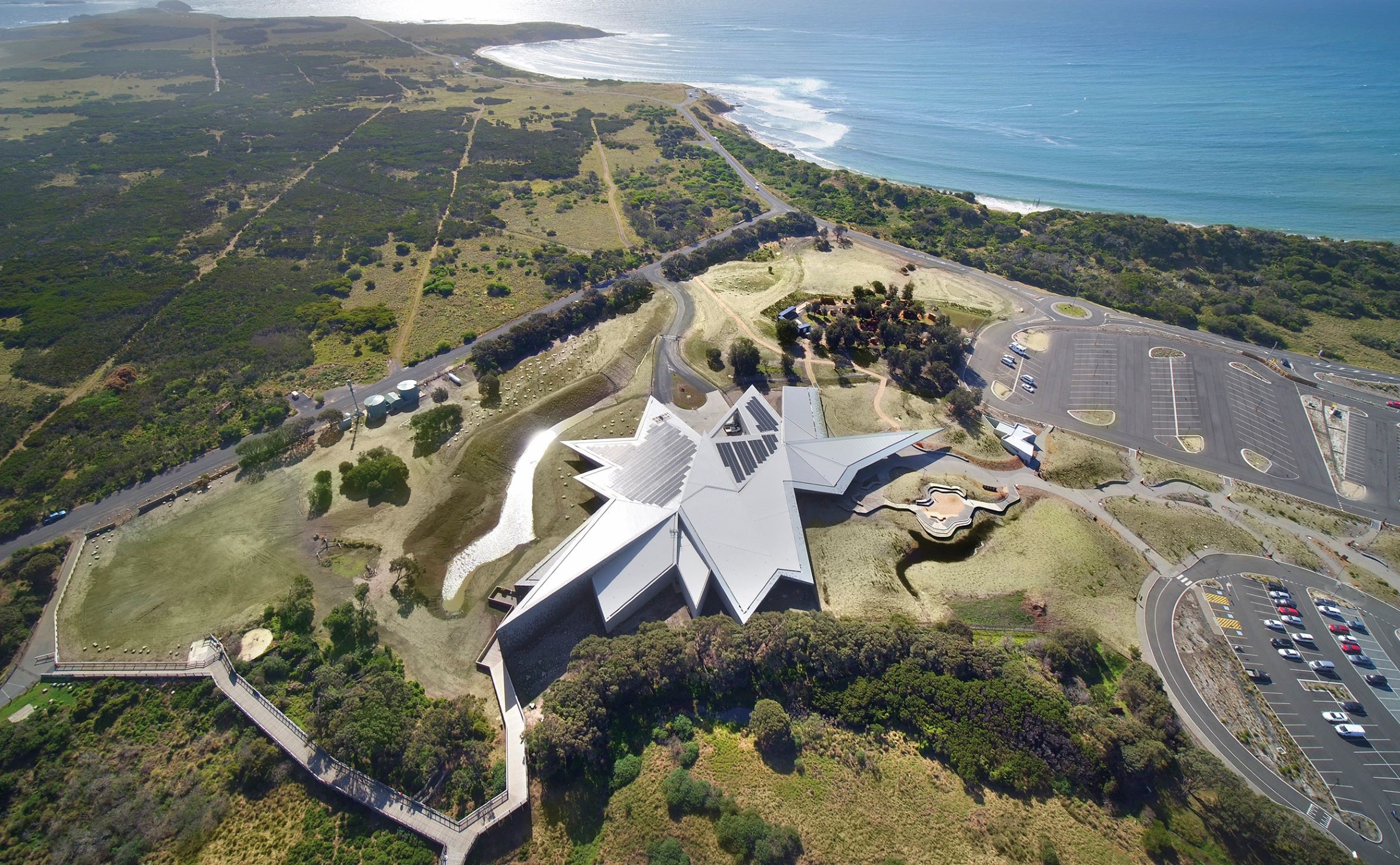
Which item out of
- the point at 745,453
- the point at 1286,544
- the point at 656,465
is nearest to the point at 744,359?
the point at 745,453

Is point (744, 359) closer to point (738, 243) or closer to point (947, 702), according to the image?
point (738, 243)

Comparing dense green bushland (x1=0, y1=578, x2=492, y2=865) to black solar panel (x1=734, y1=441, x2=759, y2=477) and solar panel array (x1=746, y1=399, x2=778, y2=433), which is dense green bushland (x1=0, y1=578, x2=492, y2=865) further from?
solar panel array (x1=746, y1=399, x2=778, y2=433)

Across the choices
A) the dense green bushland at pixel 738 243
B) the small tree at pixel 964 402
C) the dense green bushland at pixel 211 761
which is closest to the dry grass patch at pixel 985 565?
the small tree at pixel 964 402

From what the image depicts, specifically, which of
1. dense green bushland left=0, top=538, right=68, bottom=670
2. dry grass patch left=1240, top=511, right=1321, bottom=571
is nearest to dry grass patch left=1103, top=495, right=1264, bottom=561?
dry grass patch left=1240, top=511, right=1321, bottom=571

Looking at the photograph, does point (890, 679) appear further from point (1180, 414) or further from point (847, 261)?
point (847, 261)

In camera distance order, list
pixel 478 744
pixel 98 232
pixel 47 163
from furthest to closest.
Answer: pixel 47 163 < pixel 98 232 < pixel 478 744

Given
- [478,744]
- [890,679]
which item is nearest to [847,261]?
[890,679]

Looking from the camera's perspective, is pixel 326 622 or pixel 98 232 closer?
pixel 326 622
